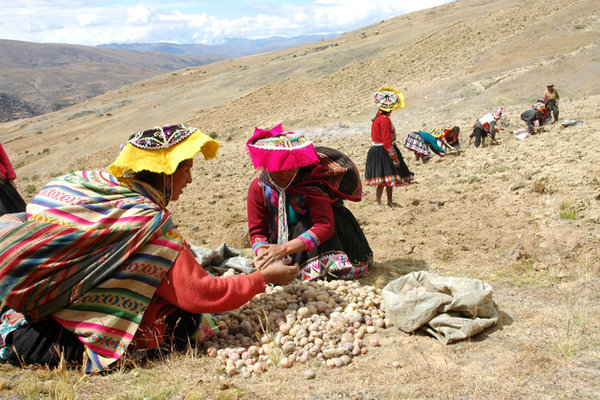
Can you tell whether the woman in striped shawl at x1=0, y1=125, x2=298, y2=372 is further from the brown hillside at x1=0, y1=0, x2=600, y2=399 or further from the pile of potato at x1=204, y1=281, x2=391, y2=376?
the pile of potato at x1=204, y1=281, x2=391, y2=376

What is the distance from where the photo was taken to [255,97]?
2062 centimetres

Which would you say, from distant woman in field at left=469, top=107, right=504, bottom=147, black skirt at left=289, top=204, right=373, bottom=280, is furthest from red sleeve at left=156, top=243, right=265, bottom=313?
distant woman in field at left=469, top=107, right=504, bottom=147

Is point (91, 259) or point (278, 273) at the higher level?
point (91, 259)

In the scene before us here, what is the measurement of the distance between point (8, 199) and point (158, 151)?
2601mm

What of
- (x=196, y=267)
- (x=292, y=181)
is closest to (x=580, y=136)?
(x=292, y=181)

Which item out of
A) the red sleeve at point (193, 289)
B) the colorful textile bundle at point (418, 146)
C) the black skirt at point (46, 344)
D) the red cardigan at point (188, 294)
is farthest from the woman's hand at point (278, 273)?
the colorful textile bundle at point (418, 146)

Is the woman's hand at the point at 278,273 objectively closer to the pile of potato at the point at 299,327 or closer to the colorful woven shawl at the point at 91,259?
the pile of potato at the point at 299,327

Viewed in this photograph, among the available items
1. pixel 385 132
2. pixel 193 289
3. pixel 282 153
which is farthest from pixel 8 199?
pixel 385 132

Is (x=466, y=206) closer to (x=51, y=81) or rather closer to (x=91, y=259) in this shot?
(x=91, y=259)

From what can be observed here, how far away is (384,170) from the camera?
21.7ft

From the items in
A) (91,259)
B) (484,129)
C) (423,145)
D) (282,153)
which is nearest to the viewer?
(91,259)

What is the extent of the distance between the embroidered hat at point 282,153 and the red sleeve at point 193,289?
100 cm

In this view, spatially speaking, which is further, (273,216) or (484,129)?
(484,129)

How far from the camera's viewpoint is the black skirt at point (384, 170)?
6.59 meters
